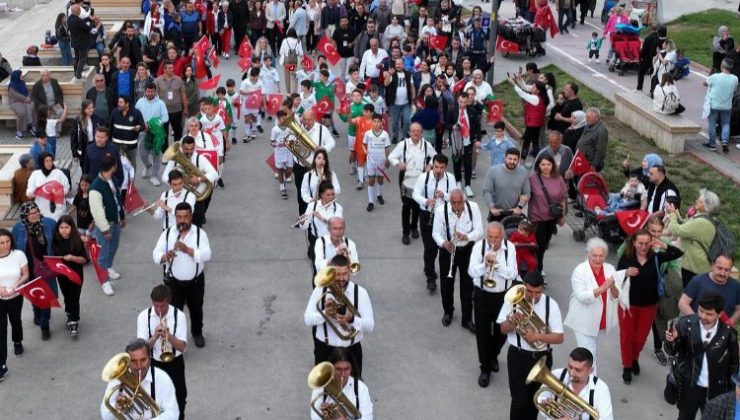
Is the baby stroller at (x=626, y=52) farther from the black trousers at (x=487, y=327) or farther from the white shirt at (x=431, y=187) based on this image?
the black trousers at (x=487, y=327)

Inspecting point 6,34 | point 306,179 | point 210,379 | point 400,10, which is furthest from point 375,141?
point 6,34

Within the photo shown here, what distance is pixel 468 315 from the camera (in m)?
10.1

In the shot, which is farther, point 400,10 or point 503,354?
point 400,10

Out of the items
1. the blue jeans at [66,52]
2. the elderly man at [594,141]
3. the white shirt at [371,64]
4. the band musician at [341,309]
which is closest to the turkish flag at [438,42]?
the white shirt at [371,64]

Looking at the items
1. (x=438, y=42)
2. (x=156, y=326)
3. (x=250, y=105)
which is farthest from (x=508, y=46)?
(x=156, y=326)

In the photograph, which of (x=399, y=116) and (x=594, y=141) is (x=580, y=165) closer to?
(x=594, y=141)

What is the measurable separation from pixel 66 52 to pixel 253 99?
5.98 m

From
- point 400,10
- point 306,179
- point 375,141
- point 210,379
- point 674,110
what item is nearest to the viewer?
point 210,379

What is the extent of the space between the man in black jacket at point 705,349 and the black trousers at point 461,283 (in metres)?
2.69

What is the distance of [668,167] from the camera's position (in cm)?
1501

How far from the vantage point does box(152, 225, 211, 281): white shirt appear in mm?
9031

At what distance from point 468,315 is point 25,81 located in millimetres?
11207

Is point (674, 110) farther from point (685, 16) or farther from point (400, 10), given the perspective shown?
point (685, 16)

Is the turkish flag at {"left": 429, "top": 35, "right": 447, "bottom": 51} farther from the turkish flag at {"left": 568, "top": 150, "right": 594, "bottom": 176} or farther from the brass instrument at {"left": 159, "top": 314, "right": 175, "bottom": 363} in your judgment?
the brass instrument at {"left": 159, "top": 314, "right": 175, "bottom": 363}
